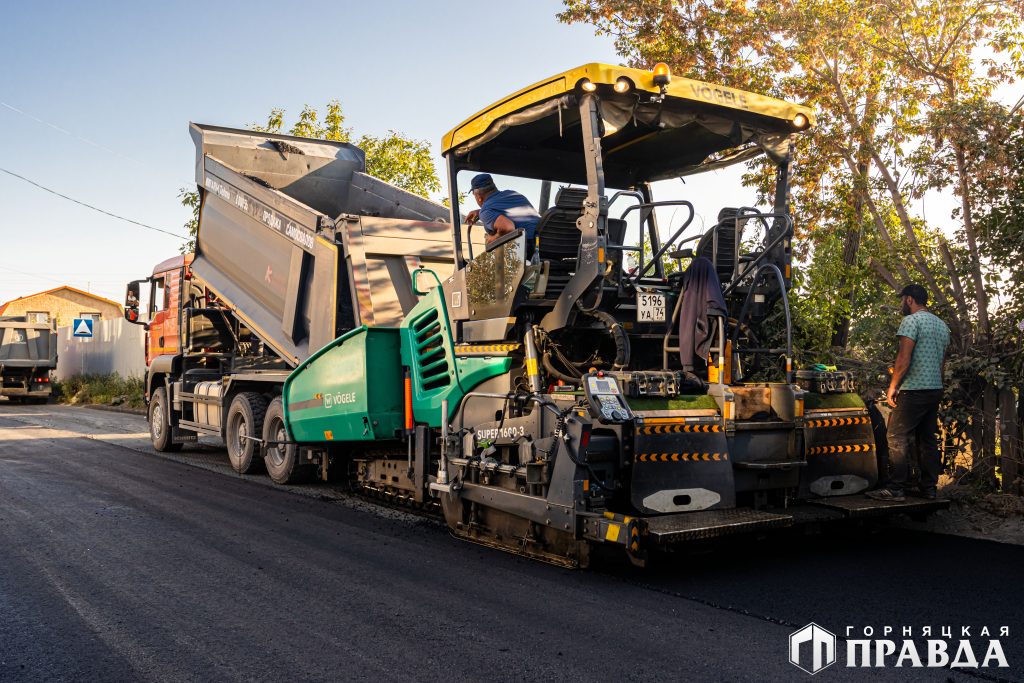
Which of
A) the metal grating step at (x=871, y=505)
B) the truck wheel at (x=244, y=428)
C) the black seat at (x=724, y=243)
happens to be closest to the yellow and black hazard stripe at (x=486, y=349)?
the black seat at (x=724, y=243)

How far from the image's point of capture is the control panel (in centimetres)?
475

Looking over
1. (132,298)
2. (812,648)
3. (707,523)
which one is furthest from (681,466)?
(132,298)

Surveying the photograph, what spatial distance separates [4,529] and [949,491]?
23.1 feet

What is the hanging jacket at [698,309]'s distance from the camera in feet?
17.8

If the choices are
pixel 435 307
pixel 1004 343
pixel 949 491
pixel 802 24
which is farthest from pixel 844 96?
pixel 435 307

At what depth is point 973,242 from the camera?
7484 millimetres

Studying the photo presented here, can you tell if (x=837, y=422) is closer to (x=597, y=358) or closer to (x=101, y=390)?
(x=597, y=358)

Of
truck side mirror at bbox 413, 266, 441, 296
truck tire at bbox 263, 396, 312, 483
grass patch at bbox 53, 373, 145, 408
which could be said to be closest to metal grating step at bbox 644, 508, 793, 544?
truck side mirror at bbox 413, 266, 441, 296

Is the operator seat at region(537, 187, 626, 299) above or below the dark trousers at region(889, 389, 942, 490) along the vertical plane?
above

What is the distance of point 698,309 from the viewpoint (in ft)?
18.0

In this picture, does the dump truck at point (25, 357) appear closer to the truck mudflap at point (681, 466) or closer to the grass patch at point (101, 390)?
the grass patch at point (101, 390)

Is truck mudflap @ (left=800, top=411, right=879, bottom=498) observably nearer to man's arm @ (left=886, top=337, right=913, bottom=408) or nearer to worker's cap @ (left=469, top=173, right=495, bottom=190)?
man's arm @ (left=886, top=337, right=913, bottom=408)

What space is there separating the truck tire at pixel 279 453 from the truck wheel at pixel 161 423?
119 inches

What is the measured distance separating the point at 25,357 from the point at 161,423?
54.8ft
